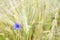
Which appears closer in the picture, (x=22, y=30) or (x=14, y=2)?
(x=22, y=30)

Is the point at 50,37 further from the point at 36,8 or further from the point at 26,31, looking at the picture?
the point at 36,8

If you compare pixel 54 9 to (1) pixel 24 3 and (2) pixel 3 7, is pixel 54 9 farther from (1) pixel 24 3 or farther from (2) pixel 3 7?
(2) pixel 3 7

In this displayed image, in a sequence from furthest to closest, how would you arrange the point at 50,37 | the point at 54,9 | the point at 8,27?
the point at 54,9
the point at 8,27
the point at 50,37

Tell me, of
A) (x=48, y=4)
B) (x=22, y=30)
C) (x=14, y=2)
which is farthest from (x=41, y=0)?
(x=22, y=30)

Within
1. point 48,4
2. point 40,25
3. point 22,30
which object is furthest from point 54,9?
point 22,30

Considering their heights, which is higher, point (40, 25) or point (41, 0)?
point (41, 0)

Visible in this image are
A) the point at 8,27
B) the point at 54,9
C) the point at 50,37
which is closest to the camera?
the point at 50,37
